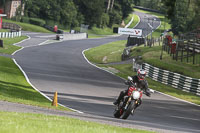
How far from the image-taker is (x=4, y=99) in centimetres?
2047

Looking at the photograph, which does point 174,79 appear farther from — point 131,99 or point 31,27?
point 31,27

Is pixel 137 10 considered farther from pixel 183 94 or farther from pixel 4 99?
pixel 4 99

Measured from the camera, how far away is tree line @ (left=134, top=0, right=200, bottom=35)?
5405 centimetres

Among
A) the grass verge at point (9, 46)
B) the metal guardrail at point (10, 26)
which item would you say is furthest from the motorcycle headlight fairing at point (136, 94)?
the metal guardrail at point (10, 26)

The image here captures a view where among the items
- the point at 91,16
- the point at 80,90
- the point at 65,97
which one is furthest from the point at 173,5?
the point at 91,16

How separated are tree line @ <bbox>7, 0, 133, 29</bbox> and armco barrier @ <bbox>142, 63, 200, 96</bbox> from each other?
5941cm

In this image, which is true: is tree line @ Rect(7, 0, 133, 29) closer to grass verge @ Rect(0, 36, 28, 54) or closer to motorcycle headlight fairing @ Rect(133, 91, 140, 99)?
grass verge @ Rect(0, 36, 28, 54)

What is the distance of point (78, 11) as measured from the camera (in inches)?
4850

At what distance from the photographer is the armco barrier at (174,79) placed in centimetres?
3403

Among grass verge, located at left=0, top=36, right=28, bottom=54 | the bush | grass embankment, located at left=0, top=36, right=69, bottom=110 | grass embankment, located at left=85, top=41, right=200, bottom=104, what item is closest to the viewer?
grass embankment, located at left=0, top=36, right=69, bottom=110

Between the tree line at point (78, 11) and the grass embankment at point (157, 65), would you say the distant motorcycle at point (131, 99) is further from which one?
the tree line at point (78, 11)

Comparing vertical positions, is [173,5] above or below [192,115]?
above

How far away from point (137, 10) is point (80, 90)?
159 m

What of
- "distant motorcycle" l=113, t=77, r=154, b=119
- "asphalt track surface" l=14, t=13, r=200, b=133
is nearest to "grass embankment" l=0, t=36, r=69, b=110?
"asphalt track surface" l=14, t=13, r=200, b=133
